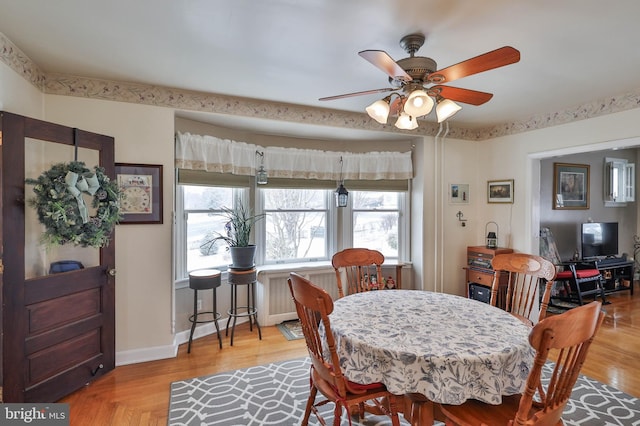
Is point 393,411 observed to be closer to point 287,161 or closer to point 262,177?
point 262,177

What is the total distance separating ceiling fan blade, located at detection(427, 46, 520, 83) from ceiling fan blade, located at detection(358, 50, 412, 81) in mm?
178

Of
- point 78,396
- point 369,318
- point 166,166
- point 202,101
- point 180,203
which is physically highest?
point 202,101

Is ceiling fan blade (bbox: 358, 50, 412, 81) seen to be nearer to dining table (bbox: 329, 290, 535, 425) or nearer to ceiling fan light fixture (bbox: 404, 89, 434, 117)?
ceiling fan light fixture (bbox: 404, 89, 434, 117)

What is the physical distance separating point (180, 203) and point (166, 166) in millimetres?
507

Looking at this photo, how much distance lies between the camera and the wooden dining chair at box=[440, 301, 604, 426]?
1.14 meters

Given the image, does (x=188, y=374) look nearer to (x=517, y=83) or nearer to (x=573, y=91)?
(x=517, y=83)

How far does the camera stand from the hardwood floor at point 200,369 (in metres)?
2.24

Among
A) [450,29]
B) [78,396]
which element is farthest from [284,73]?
[78,396]

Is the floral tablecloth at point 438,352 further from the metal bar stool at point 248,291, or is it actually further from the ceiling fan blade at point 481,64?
the metal bar stool at point 248,291

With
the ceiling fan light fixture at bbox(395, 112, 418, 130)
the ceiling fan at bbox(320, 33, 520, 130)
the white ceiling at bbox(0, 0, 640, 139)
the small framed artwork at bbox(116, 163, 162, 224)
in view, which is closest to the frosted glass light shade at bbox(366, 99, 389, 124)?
the ceiling fan at bbox(320, 33, 520, 130)

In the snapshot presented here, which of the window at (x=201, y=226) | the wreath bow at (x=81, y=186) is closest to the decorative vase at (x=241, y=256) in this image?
the window at (x=201, y=226)

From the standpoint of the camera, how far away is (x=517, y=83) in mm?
2885

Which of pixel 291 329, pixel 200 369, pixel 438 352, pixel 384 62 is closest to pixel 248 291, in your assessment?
pixel 291 329

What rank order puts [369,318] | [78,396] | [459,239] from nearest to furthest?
[369,318] < [78,396] < [459,239]
